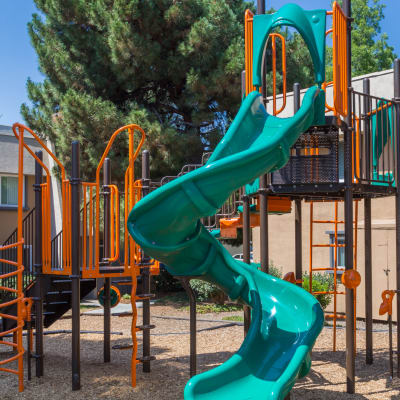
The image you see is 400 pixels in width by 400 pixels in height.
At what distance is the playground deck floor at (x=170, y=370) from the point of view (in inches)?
255

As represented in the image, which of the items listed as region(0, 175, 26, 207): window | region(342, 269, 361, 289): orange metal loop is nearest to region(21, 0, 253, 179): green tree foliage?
region(0, 175, 26, 207): window

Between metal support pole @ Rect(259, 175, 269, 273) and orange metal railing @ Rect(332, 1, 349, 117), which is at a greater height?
orange metal railing @ Rect(332, 1, 349, 117)

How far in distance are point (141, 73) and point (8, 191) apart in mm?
7398

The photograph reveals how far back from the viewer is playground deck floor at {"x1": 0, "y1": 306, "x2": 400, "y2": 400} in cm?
647

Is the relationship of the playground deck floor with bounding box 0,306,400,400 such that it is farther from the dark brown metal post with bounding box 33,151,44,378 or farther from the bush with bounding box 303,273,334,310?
the bush with bounding box 303,273,334,310

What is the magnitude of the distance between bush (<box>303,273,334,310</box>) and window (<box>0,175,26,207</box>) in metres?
12.7

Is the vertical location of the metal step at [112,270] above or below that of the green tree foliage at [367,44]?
below

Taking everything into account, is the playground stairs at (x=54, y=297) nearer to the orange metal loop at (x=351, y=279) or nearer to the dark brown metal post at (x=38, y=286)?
the dark brown metal post at (x=38, y=286)

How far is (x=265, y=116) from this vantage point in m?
4.96

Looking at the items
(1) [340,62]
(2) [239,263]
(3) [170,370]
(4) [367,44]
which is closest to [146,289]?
(3) [170,370]

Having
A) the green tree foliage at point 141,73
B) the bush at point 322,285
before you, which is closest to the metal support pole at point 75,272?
the bush at point 322,285

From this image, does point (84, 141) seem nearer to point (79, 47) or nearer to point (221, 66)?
point (79, 47)

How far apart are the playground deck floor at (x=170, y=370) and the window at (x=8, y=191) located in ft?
36.3

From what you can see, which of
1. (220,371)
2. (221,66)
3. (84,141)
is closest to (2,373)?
(220,371)
